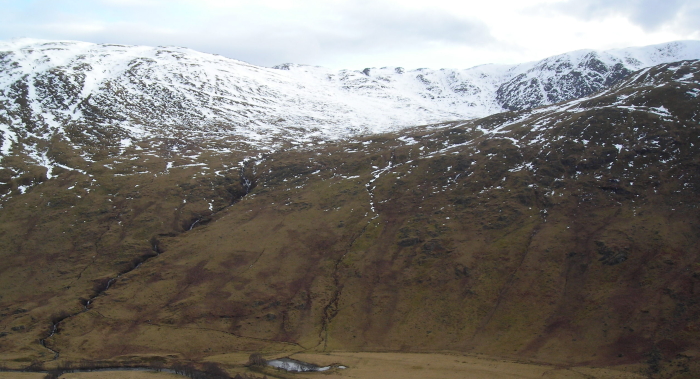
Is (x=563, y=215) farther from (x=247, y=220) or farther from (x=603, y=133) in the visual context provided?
(x=247, y=220)

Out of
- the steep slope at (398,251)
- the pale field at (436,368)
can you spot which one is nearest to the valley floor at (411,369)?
the pale field at (436,368)

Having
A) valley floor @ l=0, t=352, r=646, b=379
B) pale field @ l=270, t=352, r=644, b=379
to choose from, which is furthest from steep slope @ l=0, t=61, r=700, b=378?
pale field @ l=270, t=352, r=644, b=379

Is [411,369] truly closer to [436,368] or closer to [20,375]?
[436,368]

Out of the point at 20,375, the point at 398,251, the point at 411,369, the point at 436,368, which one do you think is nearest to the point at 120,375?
the point at 20,375

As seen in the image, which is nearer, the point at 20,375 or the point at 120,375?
the point at 20,375

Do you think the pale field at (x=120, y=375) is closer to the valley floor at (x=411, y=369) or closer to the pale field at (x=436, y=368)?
the valley floor at (x=411, y=369)

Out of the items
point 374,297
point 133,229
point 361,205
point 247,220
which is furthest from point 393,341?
point 133,229

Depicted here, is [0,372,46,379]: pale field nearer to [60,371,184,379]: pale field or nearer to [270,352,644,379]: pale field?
[60,371,184,379]: pale field

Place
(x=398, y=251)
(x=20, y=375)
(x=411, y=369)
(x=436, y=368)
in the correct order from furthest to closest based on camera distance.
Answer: (x=398, y=251)
(x=20, y=375)
(x=411, y=369)
(x=436, y=368)
